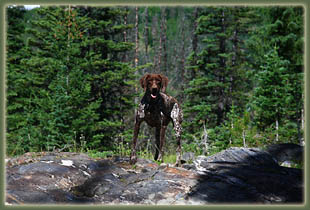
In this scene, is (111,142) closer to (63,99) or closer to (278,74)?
(63,99)

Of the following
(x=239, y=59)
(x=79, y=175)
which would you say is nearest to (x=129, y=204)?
(x=79, y=175)

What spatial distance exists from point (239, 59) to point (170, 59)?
38.6 m

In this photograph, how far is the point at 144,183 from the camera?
167 inches

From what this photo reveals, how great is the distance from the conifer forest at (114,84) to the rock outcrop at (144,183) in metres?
3.03

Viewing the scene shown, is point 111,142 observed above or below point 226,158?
below

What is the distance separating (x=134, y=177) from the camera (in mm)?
4609

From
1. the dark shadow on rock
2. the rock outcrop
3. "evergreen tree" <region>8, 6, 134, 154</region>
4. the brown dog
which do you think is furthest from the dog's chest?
"evergreen tree" <region>8, 6, 134, 154</region>

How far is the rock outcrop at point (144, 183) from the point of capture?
12.1ft

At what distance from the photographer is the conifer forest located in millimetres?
10134

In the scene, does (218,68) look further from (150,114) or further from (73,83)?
(150,114)

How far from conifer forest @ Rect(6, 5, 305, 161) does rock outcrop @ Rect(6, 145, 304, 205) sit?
303cm

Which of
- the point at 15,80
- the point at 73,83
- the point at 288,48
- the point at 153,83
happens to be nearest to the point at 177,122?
the point at 153,83

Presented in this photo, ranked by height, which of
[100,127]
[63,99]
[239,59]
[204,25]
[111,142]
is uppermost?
[204,25]

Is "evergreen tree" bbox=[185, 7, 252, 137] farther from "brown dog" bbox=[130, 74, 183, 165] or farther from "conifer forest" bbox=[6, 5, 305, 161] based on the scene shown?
"brown dog" bbox=[130, 74, 183, 165]
